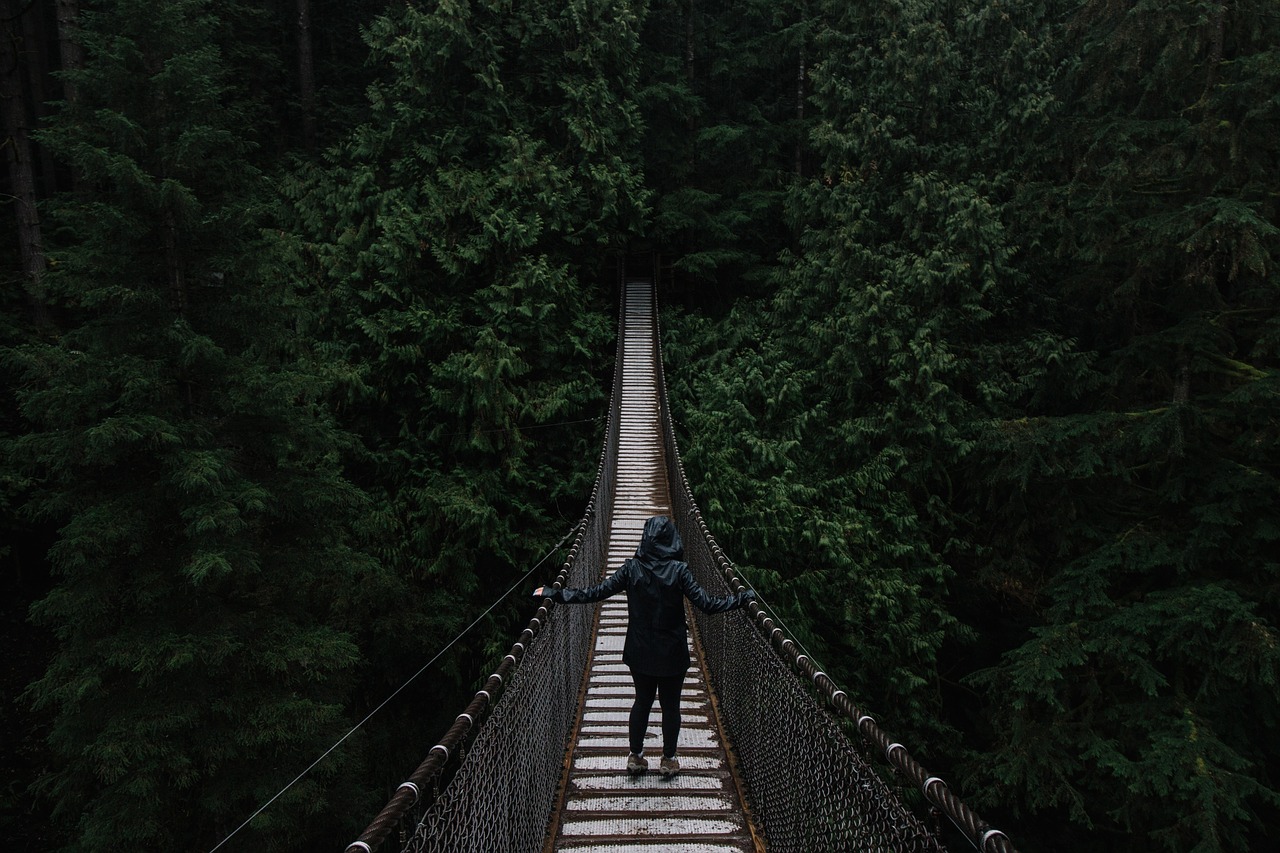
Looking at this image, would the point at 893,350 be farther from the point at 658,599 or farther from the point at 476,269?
the point at 658,599

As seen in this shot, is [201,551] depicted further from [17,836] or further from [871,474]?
[871,474]

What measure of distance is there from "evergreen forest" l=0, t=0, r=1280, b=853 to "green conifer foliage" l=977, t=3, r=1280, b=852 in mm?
54

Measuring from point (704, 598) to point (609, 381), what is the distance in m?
10.7

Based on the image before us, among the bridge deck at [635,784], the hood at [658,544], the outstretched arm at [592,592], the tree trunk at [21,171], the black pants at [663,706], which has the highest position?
the tree trunk at [21,171]

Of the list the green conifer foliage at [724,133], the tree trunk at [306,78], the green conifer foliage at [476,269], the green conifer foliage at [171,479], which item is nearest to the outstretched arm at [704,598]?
the green conifer foliage at [171,479]

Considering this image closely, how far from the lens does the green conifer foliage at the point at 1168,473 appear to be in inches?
237

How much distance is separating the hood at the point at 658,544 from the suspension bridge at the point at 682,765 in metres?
0.56

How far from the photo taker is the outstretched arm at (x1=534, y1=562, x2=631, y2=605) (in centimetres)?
315

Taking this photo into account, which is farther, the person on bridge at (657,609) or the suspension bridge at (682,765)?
the person on bridge at (657,609)

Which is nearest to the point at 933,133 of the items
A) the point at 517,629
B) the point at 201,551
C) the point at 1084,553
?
the point at 1084,553

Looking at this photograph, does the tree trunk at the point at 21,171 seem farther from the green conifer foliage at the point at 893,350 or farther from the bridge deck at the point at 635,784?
the green conifer foliage at the point at 893,350

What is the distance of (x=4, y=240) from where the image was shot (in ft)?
34.2

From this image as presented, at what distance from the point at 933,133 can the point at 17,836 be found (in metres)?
14.9

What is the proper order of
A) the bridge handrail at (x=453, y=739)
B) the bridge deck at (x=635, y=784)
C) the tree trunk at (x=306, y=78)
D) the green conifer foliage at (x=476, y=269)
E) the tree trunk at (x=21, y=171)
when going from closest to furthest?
the bridge handrail at (x=453, y=739) → the bridge deck at (x=635, y=784) → the tree trunk at (x=21, y=171) → the green conifer foliage at (x=476, y=269) → the tree trunk at (x=306, y=78)
